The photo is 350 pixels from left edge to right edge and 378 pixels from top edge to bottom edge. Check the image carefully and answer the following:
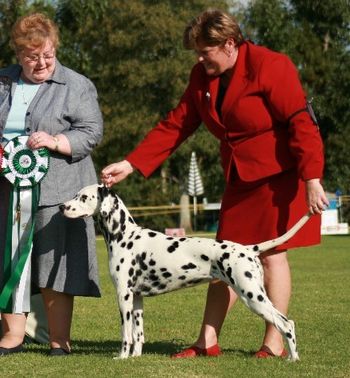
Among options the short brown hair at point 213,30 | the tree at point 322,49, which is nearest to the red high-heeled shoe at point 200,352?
the short brown hair at point 213,30

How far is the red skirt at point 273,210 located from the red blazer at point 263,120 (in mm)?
116

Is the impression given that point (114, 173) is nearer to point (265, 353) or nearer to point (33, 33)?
point (33, 33)

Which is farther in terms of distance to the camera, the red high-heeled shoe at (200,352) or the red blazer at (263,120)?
the red high-heeled shoe at (200,352)

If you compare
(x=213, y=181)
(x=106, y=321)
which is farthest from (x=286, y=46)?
(x=106, y=321)

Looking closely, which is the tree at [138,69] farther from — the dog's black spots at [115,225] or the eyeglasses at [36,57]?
the dog's black spots at [115,225]

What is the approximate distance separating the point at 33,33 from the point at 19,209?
116 centimetres

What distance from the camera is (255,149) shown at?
246 inches

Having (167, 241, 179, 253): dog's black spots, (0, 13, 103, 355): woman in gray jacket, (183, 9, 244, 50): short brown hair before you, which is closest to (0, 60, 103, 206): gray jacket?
(0, 13, 103, 355): woman in gray jacket

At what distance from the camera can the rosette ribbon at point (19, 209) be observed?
6688 millimetres

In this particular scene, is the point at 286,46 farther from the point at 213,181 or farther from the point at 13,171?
the point at 13,171

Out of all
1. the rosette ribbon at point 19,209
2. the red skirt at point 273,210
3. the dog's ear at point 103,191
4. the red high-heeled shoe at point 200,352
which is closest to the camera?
the red skirt at point 273,210

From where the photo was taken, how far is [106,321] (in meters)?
9.28

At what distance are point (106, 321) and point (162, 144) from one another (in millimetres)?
3031

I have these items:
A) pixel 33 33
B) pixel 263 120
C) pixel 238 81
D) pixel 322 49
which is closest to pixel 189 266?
pixel 263 120
